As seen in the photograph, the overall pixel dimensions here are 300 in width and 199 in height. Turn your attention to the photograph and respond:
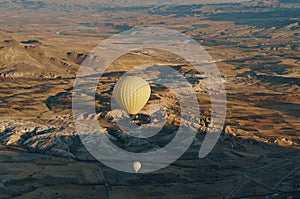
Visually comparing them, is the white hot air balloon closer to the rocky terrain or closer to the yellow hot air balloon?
the rocky terrain

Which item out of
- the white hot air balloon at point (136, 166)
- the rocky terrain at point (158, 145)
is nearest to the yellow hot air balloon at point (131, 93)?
the rocky terrain at point (158, 145)

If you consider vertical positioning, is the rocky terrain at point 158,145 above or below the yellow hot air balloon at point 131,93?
below

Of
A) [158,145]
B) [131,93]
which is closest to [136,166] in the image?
[131,93]

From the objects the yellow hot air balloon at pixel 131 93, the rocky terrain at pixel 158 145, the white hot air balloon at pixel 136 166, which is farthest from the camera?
the yellow hot air balloon at pixel 131 93

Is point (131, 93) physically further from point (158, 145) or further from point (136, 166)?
point (158, 145)

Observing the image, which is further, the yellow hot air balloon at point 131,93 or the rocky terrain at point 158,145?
the yellow hot air balloon at point 131,93

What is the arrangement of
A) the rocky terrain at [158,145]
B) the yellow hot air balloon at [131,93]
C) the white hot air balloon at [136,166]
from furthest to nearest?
the yellow hot air balloon at [131,93] < the white hot air balloon at [136,166] < the rocky terrain at [158,145]

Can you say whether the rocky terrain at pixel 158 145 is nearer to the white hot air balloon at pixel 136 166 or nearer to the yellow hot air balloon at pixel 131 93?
the white hot air balloon at pixel 136 166

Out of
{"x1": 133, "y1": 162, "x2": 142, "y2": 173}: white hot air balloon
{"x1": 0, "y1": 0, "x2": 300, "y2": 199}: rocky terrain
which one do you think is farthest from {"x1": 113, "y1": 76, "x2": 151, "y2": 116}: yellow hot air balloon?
{"x1": 133, "y1": 162, "x2": 142, "y2": 173}: white hot air balloon

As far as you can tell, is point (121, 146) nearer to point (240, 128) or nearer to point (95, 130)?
point (95, 130)

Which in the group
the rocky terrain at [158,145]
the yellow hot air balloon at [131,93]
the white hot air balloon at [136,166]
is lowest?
the rocky terrain at [158,145]

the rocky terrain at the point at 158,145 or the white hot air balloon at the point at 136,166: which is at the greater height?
the white hot air balloon at the point at 136,166

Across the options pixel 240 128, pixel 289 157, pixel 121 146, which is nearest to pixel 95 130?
pixel 121 146
